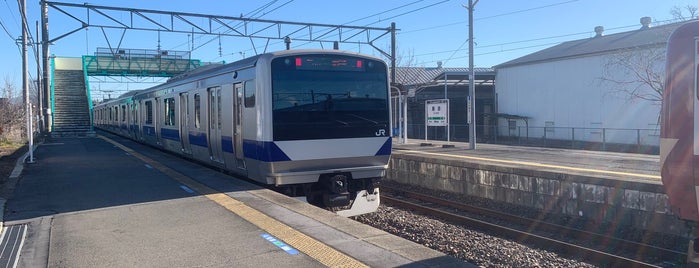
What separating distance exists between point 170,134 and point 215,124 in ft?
18.7

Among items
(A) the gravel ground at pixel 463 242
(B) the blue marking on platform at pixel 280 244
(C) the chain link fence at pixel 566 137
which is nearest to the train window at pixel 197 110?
Result: (A) the gravel ground at pixel 463 242

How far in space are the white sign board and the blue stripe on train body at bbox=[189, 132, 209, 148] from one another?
495 inches

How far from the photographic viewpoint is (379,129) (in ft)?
32.6

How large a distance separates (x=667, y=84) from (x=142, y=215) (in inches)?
276

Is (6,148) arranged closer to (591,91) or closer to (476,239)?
(476,239)

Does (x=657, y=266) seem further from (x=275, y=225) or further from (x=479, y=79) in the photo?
(x=479, y=79)

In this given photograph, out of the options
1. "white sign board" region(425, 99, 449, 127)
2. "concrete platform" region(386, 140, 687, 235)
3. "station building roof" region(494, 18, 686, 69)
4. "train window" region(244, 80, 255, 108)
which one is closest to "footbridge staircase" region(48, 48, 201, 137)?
"white sign board" region(425, 99, 449, 127)

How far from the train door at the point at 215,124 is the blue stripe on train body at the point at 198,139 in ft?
1.52

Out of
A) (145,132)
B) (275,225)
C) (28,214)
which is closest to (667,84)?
(275,225)

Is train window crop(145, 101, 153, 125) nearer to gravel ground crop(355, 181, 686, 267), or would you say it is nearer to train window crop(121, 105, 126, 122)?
train window crop(121, 105, 126, 122)

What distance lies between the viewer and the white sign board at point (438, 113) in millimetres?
23578

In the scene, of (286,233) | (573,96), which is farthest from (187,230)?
(573,96)

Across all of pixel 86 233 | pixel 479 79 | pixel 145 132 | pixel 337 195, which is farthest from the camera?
pixel 479 79

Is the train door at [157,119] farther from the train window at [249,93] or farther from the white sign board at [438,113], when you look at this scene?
the white sign board at [438,113]
